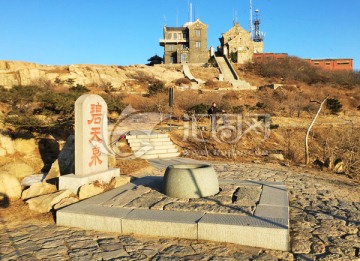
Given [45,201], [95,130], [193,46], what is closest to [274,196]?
[95,130]

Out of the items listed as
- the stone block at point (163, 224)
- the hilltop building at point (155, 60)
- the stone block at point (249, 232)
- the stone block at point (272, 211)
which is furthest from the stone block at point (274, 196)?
the hilltop building at point (155, 60)

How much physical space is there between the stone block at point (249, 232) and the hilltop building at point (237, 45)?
48.8 meters

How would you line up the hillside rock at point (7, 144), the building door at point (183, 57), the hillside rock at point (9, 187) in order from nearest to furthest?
the hillside rock at point (9, 187) → the hillside rock at point (7, 144) → the building door at point (183, 57)

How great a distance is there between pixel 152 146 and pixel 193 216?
27.7 feet

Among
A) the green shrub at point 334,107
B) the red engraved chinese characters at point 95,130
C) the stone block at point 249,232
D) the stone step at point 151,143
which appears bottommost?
the stone block at point 249,232

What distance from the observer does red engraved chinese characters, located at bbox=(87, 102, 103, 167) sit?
673 cm

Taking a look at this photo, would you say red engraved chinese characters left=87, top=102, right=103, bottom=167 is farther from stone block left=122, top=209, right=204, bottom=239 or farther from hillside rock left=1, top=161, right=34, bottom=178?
hillside rock left=1, top=161, right=34, bottom=178

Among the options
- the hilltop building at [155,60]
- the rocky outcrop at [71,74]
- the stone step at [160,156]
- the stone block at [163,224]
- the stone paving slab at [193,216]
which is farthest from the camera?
the hilltop building at [155,60]

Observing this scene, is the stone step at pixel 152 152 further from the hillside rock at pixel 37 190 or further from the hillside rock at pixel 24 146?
the hillside rock at pixel 37 190

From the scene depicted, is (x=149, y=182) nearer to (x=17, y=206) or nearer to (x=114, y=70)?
(x=17, y=206)

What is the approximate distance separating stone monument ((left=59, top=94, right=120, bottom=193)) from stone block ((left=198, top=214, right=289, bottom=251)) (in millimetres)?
3115

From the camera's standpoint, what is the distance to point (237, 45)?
54750 millimetres

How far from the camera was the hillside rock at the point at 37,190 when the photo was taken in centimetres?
643

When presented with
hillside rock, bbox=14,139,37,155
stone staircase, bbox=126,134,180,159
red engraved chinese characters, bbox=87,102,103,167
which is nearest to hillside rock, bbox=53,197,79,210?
red engraved chinese characters, bbox=87,102,103,167
